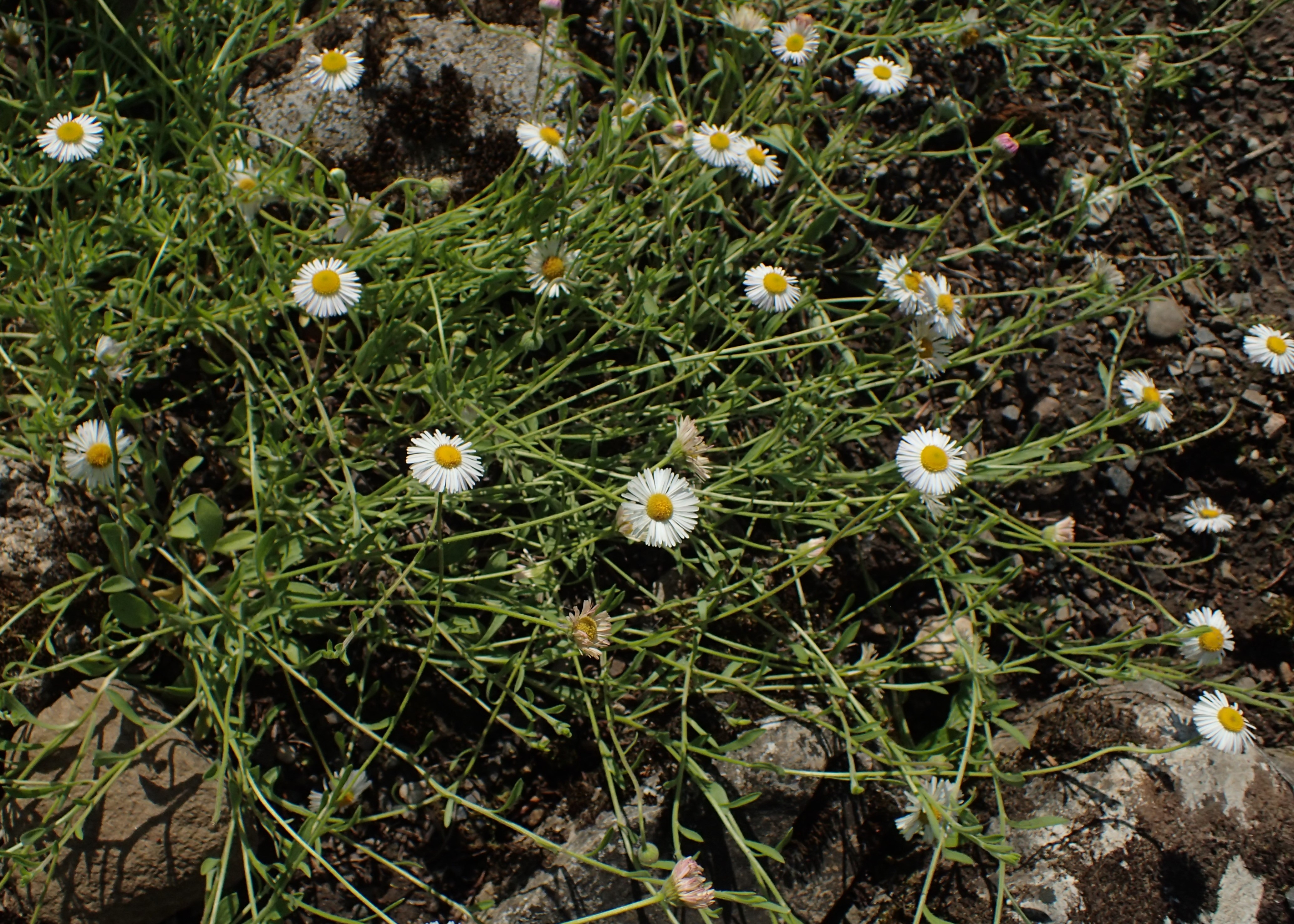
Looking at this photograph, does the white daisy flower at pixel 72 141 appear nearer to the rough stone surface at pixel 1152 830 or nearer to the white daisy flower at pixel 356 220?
the white daisy flower at pixel 356 220

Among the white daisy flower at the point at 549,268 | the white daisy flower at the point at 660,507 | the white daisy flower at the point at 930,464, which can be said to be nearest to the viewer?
the white daisy flower at the point at 660,507

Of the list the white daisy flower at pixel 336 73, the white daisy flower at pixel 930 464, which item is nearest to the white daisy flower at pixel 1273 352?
the white daisy flower at pixel 930 464

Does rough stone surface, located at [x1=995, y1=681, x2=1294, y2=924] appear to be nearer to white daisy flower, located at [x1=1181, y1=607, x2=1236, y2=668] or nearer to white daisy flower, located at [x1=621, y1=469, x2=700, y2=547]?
white daisy flower, located at [x1=1181, y1=607, x2=1236, y2=668]

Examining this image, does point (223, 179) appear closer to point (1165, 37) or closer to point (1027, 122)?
point (1027, 122)

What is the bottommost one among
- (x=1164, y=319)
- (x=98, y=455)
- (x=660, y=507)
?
(x=1164, y=319)

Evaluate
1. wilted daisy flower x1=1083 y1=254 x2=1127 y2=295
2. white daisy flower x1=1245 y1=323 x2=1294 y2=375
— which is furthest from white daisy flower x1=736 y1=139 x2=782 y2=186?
white daisy flower x1=1245 y1=323 x2=1294 y2=375

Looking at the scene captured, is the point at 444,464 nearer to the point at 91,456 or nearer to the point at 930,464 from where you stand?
the point at 91,456

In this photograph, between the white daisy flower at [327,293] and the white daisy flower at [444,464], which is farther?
the white daisy flower at [327,293]

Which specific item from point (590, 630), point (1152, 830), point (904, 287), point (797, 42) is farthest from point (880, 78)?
point (1152, 830)
